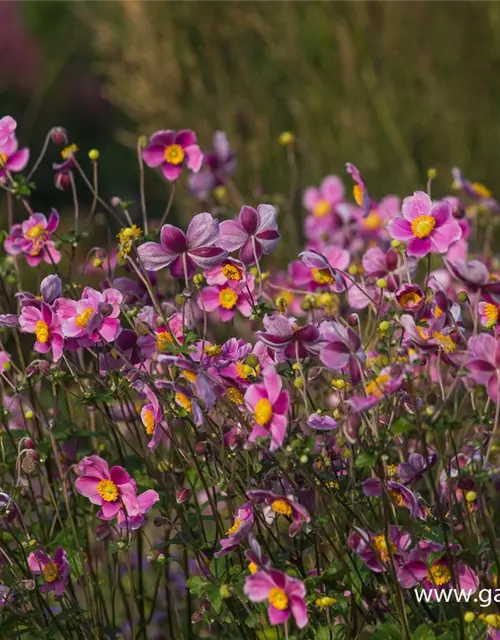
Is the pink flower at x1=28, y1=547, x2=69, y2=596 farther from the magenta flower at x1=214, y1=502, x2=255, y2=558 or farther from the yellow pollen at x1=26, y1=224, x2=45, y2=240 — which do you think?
the yellow pollen at x1=26, y1=224, x2=45, y2=240

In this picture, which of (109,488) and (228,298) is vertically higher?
(228,298)

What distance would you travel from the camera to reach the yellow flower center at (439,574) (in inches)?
60.3

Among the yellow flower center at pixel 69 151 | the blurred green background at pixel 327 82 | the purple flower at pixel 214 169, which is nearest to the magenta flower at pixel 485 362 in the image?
the yellow flower center at pixel 69 151

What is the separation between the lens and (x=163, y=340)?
1.58 meters

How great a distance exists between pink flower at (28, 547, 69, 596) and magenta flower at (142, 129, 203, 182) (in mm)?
782

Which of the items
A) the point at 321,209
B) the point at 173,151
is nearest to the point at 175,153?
the point at 173,151

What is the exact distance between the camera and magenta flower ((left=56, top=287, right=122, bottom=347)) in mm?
1554

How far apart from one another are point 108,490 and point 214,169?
1.38 meters

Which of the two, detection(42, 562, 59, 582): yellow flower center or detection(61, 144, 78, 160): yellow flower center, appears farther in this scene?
detection(61, 144, 78, 160): yellow flower center

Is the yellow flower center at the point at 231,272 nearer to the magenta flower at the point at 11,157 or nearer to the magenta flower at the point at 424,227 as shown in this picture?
the magenta flower at the point at 424,227

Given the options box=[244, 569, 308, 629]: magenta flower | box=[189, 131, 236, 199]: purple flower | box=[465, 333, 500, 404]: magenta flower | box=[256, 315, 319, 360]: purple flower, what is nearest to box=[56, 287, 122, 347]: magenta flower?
box=[256, 315, 319, 360]: purple flower

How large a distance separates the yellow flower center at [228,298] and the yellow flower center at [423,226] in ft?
1.10

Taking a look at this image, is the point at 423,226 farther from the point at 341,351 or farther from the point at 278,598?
the point at 278,598

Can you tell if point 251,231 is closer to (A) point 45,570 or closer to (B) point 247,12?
(A) point 45,570
